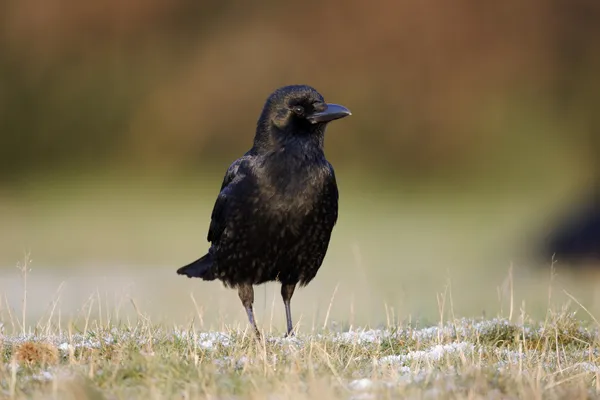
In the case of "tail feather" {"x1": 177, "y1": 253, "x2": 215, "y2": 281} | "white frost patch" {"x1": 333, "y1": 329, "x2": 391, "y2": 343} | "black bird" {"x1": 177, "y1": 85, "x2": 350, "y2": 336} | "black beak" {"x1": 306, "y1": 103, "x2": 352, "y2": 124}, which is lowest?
"white frost patch" {"x1": 333, "y1": 329, "x2": 391, "y2": 343}

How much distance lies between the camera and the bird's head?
22.8ft

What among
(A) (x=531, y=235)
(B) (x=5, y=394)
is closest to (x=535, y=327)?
(B) (x=5, y=394)

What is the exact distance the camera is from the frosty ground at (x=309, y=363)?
432 centimetres

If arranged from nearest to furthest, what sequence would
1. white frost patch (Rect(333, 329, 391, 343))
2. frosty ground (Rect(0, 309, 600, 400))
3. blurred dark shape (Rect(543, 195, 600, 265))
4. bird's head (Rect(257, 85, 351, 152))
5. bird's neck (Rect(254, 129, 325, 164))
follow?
frosty ground (Rect(0, 309, 600, 400)) → white frost patch (Rect(333, 329, 391, 343)) → bird's neck (Rect(254, 129, 325, 164)) → bird's head (Rect(257, 85, 351, 152)) → blurred dark shape (Rect(543, 195, 600, 265))

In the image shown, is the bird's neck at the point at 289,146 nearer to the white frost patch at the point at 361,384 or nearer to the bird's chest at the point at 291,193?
the bird's chest at the point at 291,193

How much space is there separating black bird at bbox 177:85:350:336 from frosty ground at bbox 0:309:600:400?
0.63 metres

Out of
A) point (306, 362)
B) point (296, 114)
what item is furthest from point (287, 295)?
point (306, 362)

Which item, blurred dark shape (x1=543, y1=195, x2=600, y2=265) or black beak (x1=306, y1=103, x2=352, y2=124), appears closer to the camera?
black beak (x1=306, y1=103, x2=352, y2=124)

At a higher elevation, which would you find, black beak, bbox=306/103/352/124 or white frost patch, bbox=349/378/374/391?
black beak, bbox=306/103/352/124

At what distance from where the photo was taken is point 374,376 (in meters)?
4.55

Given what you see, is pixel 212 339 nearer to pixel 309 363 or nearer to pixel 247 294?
pixel 247 294

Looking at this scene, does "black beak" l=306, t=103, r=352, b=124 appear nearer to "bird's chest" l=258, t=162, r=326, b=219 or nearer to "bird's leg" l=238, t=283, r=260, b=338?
"bird's chest" l=258, t=162, r=326, b=219

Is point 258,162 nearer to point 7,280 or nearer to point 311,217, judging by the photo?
point 311,217

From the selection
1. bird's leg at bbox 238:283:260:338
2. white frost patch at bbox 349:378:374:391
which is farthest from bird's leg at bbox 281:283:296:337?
white frost patch at bbox 349:378:374:391
